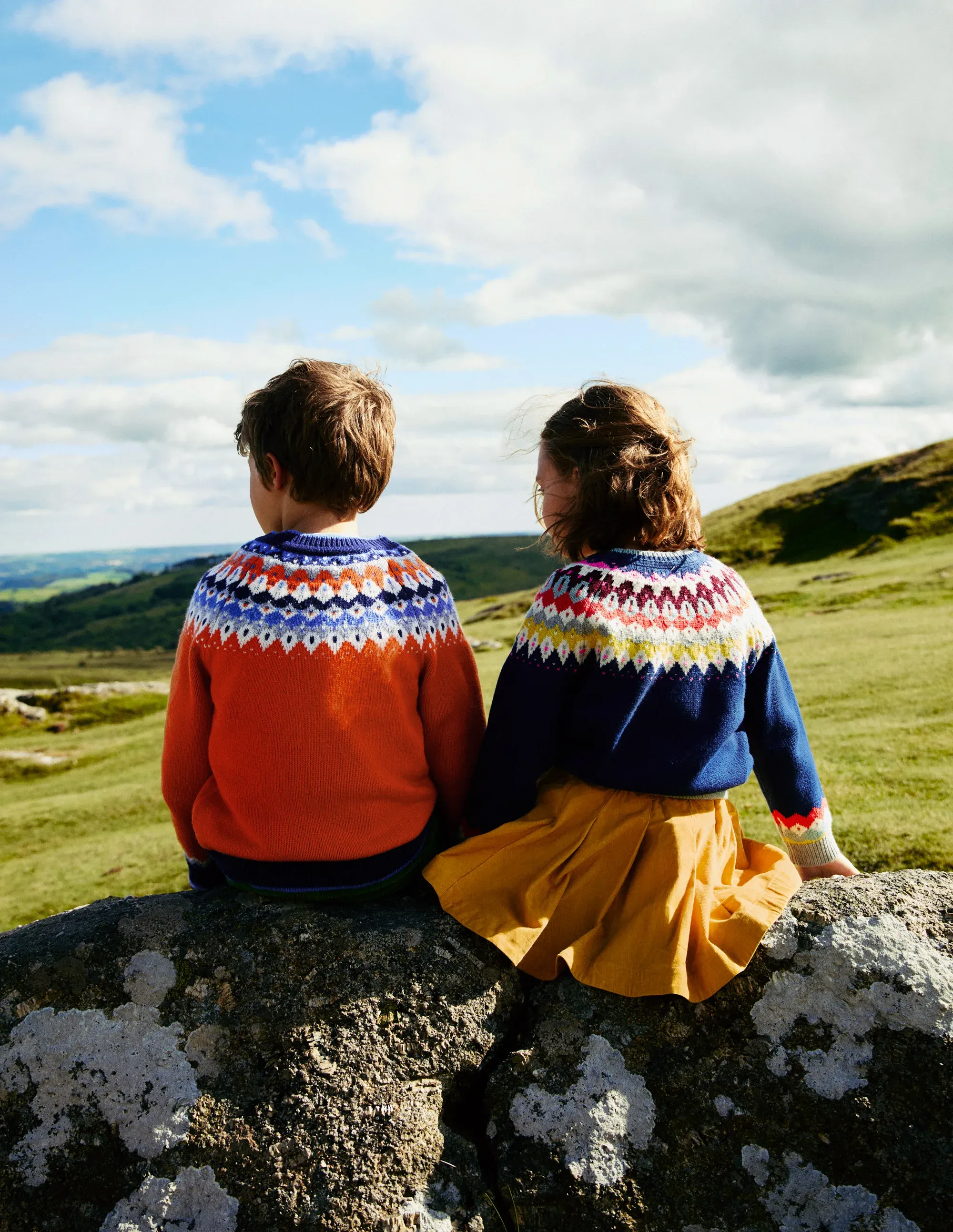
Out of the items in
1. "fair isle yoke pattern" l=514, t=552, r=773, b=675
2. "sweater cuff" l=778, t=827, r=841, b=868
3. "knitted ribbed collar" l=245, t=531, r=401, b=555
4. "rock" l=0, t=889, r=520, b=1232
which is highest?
"knitted ribbed collar" l=245, t=531, r=401, b=555

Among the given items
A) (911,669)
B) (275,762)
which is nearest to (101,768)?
(911,669)

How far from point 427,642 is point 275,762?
101 centimetres

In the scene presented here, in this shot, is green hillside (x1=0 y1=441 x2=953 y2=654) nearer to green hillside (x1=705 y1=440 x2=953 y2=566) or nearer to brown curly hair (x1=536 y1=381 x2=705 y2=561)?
green hillside (x1=705 y1=440 x2=953 y2=566)

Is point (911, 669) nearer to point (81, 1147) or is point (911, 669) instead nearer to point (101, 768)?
point (81, 1147)

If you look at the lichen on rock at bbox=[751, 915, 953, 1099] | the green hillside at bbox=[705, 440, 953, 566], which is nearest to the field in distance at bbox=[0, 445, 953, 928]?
the lichen on rock at bbox=[751, 915, 953, 1099]

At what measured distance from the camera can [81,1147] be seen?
3699 mm

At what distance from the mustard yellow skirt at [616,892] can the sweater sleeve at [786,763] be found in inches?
15.9

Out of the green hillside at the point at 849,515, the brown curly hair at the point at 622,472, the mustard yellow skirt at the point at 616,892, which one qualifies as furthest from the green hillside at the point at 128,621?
the mustard yellow skirt at the point at 616,892

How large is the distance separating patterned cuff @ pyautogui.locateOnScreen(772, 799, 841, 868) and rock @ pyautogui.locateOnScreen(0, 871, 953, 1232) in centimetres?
62

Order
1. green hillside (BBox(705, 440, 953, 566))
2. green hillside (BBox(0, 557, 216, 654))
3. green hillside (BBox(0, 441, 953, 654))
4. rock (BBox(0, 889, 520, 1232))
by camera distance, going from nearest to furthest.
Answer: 1. rock (BBox(0, 889, 520, 1232))
2. green hillside (BBox(0, 441, 953, 654))
3. green hillside (BBox(705, 440, 953, 566))
4. green hillside (BBox(0, 557, 216, 654))

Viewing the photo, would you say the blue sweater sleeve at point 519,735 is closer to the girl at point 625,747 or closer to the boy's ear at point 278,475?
the girl at point 625,747

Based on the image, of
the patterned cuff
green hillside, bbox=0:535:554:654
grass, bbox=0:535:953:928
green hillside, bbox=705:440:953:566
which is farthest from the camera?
green hillside, bbox=0:535:554:654

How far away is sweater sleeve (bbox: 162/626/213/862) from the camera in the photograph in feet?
15.3

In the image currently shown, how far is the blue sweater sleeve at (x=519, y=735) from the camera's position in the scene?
14.4 ft
